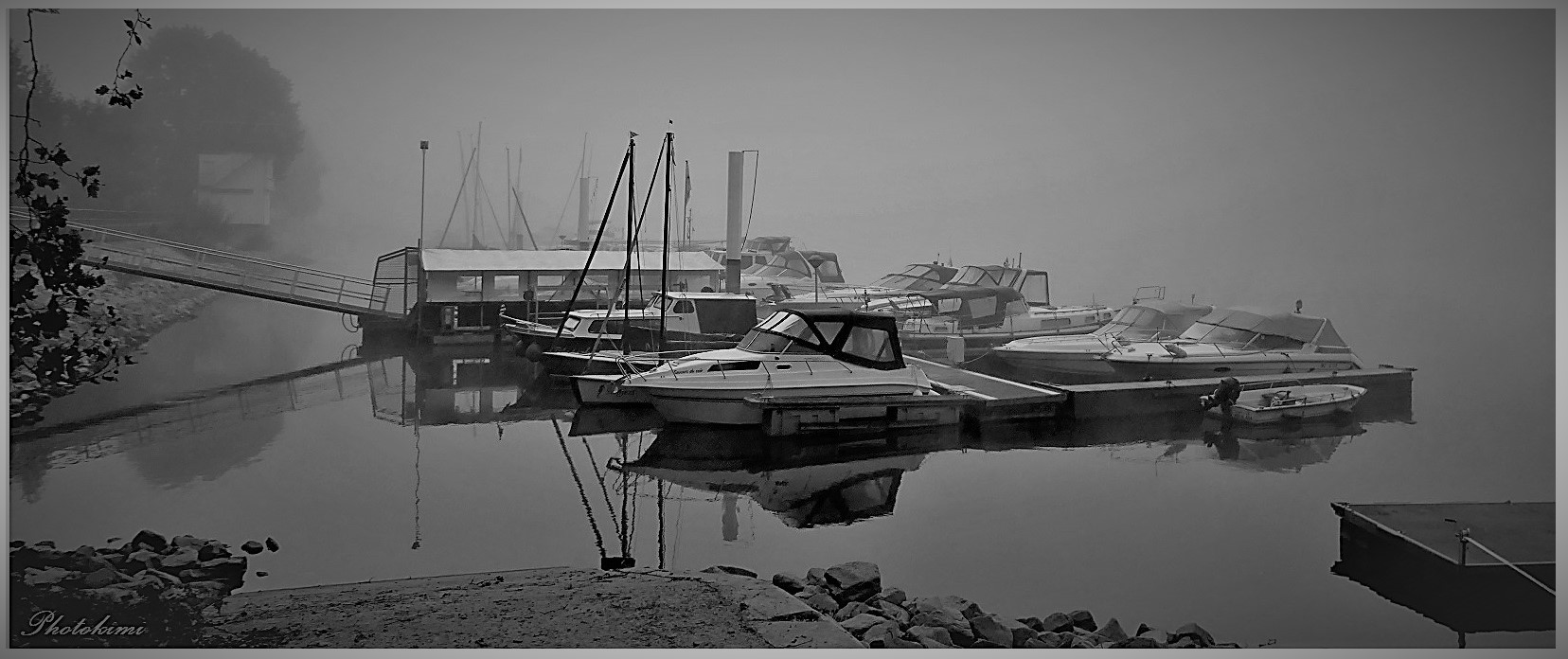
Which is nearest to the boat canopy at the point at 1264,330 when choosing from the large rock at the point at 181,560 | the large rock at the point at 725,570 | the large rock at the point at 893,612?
the large rock at the point at 893,612

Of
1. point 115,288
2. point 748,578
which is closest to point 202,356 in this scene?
point 115,288

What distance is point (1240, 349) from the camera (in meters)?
9.12

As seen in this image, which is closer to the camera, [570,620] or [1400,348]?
[570,620]

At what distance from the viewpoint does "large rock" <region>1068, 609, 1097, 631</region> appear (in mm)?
5402

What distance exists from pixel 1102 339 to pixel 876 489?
327 cm

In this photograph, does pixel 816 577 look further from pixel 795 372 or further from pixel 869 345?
pixel 869 345

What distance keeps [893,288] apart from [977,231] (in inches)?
39.7

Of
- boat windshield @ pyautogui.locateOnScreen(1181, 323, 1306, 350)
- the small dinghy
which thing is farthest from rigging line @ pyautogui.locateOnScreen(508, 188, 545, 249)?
the small dinghy

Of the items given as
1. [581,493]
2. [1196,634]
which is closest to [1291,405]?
[1196,634]

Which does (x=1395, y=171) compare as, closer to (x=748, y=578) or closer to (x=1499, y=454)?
(x=1499, y=454)

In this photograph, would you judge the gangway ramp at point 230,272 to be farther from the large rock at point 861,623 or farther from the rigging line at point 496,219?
the large rock at point 861,623

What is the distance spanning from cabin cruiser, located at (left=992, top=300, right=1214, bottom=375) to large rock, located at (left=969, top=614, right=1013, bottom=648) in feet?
13.5

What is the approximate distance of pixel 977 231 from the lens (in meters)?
8.22

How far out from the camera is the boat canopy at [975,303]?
927 centimetres
